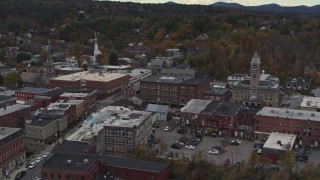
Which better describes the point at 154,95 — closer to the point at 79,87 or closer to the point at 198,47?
the point at 79,87

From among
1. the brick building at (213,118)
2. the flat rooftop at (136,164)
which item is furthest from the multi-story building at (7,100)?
the brick building at (213,118)

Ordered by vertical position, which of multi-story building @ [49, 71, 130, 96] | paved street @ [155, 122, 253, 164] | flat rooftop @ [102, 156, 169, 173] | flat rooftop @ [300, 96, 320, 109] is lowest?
paved street @ [155, 122, 253, 164]

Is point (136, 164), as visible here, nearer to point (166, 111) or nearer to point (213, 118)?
point (213, 118)

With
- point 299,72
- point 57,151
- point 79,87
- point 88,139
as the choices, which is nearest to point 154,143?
point 88,139

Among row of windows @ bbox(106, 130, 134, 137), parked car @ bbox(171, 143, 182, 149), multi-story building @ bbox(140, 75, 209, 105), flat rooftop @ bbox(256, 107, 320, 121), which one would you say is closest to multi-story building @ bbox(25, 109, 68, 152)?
row of windows @ bbox(106, 130, 134, 137)

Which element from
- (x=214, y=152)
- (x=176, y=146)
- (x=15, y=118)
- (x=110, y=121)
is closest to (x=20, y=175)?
(x=110, y=121)

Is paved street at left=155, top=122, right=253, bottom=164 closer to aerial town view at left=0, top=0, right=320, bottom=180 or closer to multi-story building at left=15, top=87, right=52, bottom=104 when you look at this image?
aerial town view at left=0, top=0, right=320, bottom=180

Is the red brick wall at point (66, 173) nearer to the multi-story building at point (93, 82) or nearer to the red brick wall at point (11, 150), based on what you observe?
the red brick wall at point (11, 150)
